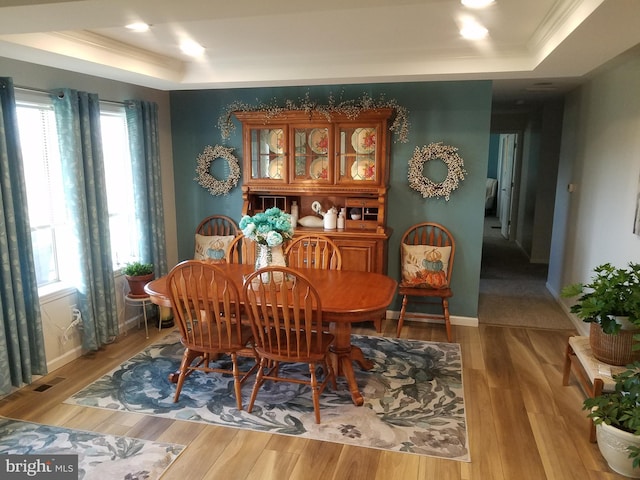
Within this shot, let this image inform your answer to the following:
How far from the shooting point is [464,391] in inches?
125

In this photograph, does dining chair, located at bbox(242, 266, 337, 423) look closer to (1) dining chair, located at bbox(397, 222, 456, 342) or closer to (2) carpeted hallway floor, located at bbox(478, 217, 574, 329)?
(1) dining chair, located at bbox(397, 222, 456, 342)

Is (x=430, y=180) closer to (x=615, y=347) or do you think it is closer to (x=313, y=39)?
(x=313, y=39)

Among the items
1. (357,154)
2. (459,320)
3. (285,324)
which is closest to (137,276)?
(285,324)

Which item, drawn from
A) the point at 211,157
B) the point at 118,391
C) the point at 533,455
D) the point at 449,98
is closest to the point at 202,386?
the point at 118,391

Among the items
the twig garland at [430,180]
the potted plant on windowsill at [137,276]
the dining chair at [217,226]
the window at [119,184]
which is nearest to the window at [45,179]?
the window at [119,184]

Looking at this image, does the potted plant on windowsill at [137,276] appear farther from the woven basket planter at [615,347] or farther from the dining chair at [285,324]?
the woven basket planter at [615,347]

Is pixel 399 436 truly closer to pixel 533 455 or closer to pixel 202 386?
pixel 533 455

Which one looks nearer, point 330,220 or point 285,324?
point 285,324

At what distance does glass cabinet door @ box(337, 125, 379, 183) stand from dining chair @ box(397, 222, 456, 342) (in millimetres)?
672

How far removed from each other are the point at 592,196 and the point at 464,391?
2.19 m

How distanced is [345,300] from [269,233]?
2.16ft

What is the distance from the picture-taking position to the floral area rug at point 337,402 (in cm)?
267

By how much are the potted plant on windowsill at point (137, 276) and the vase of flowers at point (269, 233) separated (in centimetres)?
140

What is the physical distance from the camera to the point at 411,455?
2.49 metres
